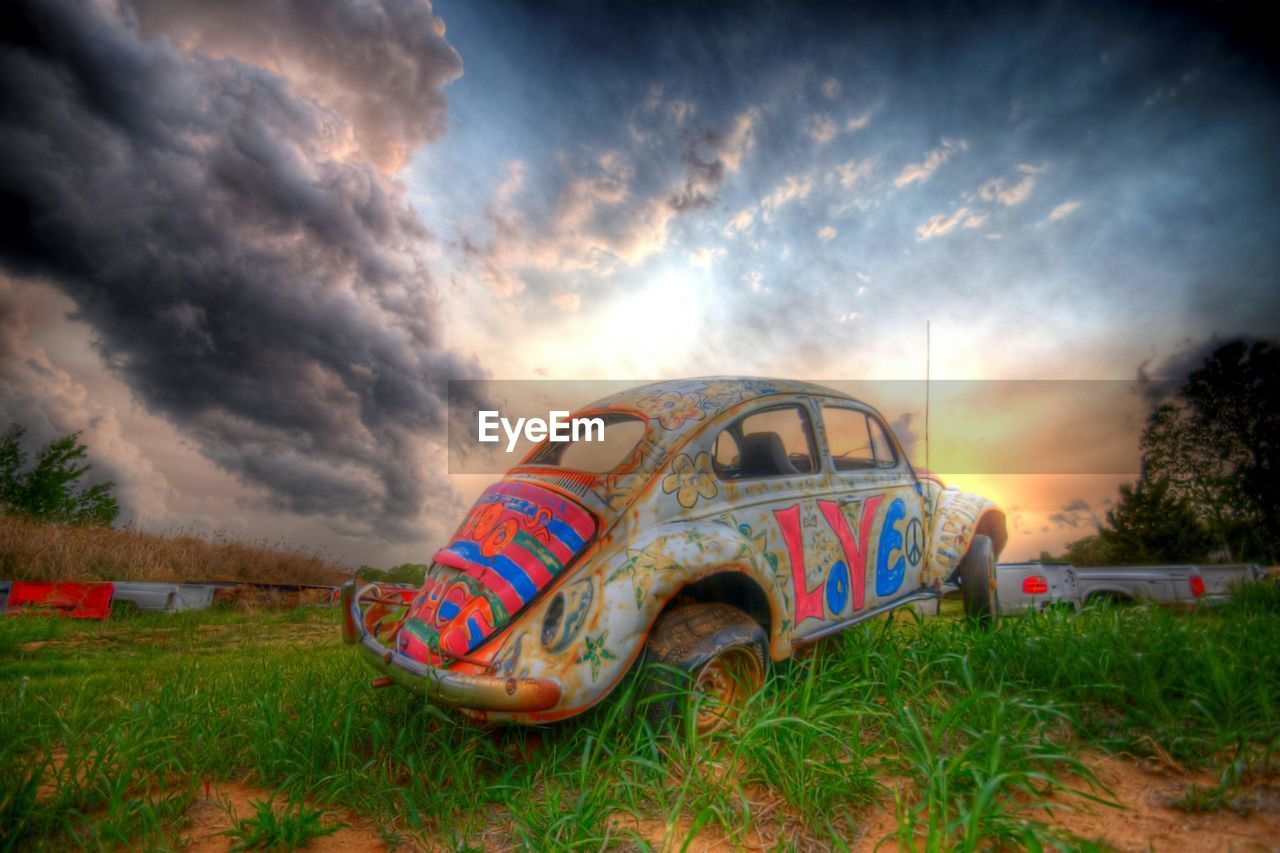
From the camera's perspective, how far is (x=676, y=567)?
104 inches

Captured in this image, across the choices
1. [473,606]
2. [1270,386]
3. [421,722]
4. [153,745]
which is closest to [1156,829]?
[473,606]

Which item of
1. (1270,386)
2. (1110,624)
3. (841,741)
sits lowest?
(841,741)

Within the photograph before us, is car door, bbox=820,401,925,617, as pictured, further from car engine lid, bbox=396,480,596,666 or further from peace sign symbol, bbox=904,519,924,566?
car engine lid, bbox=396,480,596,666

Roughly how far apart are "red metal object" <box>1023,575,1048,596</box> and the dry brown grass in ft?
47.2

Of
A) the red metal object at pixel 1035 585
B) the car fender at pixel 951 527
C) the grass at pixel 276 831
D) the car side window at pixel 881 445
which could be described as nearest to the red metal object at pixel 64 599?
the grass at pixel 276 831

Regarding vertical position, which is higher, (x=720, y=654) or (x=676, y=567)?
(x=676, y=567)

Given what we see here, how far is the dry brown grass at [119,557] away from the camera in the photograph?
1209 centimetres

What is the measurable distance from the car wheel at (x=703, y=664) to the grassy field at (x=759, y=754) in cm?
12

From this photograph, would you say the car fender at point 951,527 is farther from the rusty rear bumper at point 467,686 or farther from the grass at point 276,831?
the grass at point 276,831

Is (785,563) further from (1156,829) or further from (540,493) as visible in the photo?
(1156,829)

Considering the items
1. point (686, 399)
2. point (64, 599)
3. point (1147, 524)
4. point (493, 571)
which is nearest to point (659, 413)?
point (686, 399)

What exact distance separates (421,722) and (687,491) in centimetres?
183

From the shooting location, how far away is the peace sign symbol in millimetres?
4438

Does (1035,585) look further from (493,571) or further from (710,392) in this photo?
(493,571)
